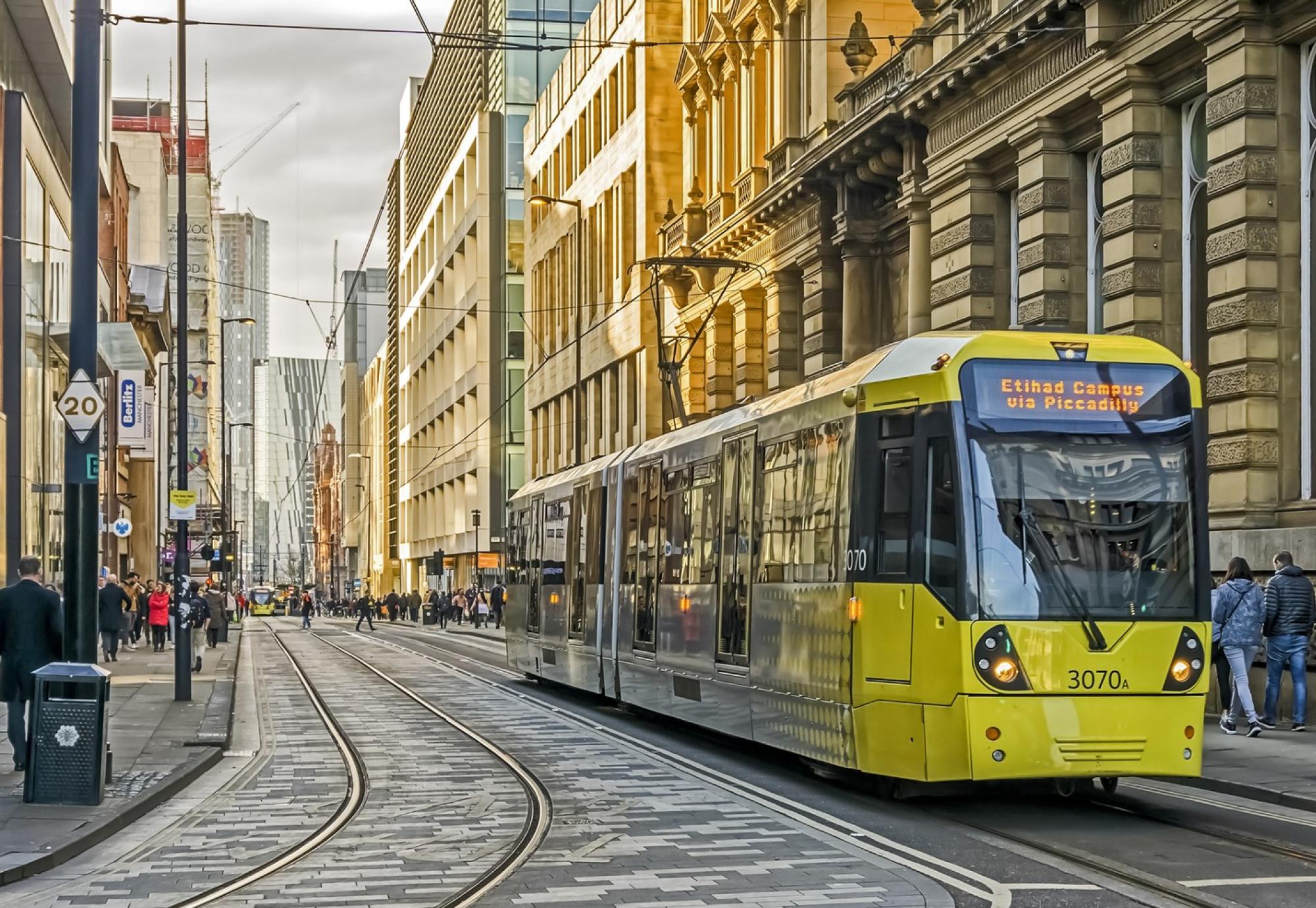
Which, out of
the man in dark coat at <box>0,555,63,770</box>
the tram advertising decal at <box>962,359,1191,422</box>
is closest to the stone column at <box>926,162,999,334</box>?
the tram advertising decal at <box>962,359,1191,422</box>

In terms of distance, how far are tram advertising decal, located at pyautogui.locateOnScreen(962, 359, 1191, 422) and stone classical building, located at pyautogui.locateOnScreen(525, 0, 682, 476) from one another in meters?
34.1

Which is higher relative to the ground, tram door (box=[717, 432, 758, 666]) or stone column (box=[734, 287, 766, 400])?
stone column (box=[734, 287, 766, 400])

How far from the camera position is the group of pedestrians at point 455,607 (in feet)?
235

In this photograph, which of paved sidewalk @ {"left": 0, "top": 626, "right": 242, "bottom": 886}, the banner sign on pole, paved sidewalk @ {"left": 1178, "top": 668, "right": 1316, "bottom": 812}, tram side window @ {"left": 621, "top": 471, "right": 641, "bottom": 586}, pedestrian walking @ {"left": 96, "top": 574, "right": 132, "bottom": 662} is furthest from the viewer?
pedestrian walking @ {"left": 96, "top": 574, "right": 132, "bottom": 662}

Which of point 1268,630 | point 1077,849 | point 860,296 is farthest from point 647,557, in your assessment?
point 860,296

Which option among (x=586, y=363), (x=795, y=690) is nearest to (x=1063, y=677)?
(x=795, y=690)

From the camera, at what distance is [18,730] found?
15.1 metres

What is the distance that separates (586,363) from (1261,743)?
154 ft

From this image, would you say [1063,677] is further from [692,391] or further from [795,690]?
[692,391]

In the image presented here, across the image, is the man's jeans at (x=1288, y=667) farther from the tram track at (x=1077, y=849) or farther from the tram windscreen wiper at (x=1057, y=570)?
the tram windscreen wiper at (x=1057, y=570)

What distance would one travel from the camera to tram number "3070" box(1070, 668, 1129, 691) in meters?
12.4

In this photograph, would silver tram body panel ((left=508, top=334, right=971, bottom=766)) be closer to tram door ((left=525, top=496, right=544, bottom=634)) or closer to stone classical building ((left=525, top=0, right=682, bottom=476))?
Answer: tram door ((left=525, top=496, right=544, bottom=634))

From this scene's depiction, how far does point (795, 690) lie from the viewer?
49.1ft

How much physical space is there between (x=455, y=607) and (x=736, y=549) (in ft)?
215
